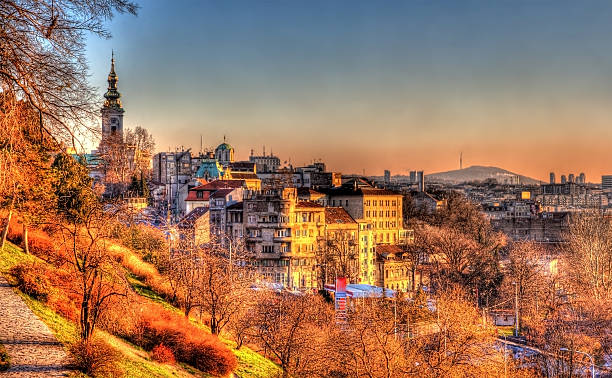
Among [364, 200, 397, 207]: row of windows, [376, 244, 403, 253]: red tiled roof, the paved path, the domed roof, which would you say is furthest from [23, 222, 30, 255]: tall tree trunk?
the domed roof

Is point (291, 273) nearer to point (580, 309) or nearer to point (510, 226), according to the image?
point (580, 309)

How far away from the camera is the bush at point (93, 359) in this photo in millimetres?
14836

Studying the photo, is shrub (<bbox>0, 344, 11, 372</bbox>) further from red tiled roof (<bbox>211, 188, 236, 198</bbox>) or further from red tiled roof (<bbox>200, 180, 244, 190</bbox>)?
red tiled roof (<bbox>200, 180, 244, 190</bbox>)

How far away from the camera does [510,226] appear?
12306cm

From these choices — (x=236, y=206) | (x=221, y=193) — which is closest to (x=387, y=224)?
(x=221, y=193)

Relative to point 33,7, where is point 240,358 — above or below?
below

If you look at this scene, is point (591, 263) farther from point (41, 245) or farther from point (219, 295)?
point (41, 245)

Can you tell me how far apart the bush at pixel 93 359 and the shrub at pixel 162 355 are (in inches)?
160

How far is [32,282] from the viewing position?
750 inches

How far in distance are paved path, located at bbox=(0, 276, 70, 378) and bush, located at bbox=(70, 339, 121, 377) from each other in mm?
271

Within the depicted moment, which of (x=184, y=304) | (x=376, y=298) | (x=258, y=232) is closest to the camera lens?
(x=184, y=304)

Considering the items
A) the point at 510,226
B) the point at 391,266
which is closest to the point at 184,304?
the point at 391,266

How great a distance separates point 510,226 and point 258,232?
76680 millimetres

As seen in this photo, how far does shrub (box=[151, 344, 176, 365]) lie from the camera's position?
1970 cm
